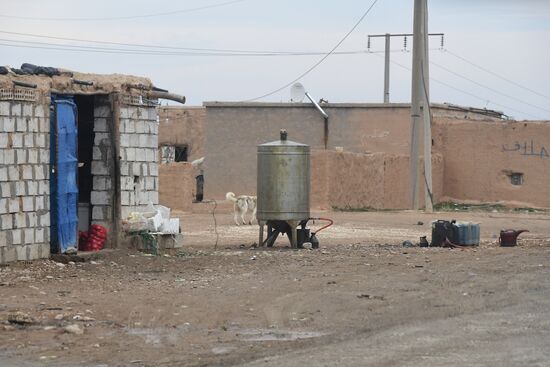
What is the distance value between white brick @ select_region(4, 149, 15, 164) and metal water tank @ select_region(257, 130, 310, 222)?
578cm

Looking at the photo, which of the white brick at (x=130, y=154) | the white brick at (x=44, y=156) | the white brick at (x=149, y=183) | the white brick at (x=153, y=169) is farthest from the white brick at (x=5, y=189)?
the white brick at (x=153, y=169)

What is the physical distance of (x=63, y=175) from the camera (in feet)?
57.8

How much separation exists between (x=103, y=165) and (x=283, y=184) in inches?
145

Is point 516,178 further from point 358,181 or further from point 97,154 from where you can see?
point 97,154

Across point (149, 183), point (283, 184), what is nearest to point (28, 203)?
point (149, 183)

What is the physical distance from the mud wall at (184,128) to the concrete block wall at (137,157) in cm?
2893

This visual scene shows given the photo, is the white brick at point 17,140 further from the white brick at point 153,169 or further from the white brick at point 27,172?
the white brick at point 153,169

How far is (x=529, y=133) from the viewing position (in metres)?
39.1

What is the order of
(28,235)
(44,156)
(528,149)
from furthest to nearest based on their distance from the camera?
(528,149) < (44,156) < (28,235)

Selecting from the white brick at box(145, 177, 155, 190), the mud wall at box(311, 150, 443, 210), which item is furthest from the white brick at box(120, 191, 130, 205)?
the mud wall at box(311, 150, 443, 210)

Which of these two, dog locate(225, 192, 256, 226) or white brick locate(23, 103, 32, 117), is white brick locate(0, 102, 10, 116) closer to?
white brick locate(23, 103, 32, 117)

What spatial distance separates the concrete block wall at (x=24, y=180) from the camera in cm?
1619

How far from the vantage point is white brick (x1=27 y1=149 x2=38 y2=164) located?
16.7 m

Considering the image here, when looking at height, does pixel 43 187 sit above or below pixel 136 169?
below
